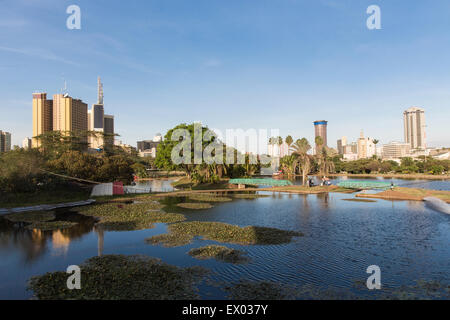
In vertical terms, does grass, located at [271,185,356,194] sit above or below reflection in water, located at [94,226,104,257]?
above

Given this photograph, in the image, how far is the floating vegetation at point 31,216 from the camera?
27.6 m

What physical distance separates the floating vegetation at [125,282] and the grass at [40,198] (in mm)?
25752

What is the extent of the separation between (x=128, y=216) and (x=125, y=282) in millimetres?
17404

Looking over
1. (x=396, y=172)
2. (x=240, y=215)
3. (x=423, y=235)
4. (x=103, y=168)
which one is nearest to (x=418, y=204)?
(x=423, y=235)

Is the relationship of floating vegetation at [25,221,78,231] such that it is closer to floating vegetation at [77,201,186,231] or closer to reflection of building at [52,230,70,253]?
reflection of building at [52,230,70,253]

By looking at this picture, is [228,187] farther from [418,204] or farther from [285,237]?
[285,237]

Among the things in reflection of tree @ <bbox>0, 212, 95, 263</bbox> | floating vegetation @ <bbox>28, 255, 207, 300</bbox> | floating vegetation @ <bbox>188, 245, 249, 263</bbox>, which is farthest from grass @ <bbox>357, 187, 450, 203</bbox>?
reflection of tree @ <bbox>0, 212, 95, 263</bbox>

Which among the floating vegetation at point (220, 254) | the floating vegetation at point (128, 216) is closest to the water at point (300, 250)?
the floating vegetation at point (220, 254)

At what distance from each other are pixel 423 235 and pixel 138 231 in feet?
77.3

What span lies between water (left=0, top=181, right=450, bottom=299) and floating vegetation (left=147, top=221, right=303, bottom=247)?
99 cm

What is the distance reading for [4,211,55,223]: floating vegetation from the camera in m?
27.6

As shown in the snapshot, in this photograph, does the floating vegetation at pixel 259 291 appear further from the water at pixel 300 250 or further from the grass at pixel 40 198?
the grass at pixel 40 198

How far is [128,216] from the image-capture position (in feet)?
96.8
